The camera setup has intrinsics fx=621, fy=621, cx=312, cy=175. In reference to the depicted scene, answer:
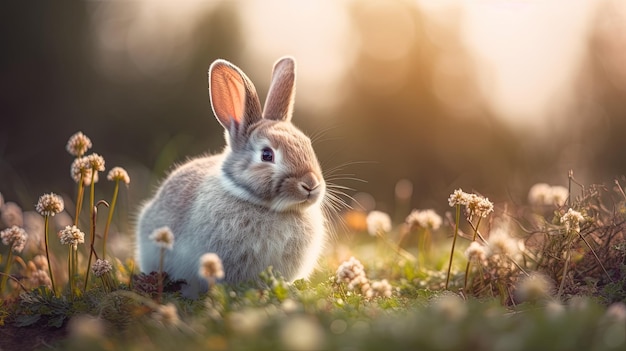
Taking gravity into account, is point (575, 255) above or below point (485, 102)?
below

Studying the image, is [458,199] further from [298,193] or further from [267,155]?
[267,155]

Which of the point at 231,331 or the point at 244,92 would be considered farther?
the point at 244,92

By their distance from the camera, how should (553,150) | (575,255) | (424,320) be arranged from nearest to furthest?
(424,320), (575,255), (553,150)

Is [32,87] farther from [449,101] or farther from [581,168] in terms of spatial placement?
[581,168]

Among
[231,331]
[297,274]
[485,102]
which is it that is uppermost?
[485,102]

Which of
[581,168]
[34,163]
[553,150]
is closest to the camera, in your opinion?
[581,168]

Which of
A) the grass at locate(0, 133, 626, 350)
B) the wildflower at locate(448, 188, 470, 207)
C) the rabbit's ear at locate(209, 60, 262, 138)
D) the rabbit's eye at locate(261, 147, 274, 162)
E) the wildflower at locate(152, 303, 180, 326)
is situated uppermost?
the rabbit's ear at locate(209, 60, 262, 138)

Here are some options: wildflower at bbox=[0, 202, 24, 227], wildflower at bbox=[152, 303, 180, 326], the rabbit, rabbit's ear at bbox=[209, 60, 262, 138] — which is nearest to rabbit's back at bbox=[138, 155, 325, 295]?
the rabbit

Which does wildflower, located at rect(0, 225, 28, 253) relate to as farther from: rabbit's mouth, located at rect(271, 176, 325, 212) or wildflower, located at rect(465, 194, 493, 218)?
wildflower, located at rect(465, 194, 493, 218)

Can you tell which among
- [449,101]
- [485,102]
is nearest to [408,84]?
[449,101]
